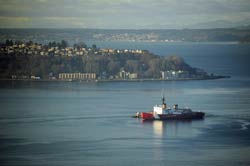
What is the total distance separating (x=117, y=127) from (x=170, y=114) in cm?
166

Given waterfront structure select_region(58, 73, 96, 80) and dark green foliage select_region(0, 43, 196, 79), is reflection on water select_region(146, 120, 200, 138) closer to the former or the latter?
waterfront structure select_region(58, 73, 96, 80)

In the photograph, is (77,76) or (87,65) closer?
(77,76)

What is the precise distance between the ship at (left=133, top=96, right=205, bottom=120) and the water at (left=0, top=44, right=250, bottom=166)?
0.71ft

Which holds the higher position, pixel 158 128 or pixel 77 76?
pixel 77 76

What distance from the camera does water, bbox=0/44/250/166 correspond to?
979 centimetres

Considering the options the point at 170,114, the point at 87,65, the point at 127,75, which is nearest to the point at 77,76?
the point at 87,65

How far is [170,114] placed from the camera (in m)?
13.4

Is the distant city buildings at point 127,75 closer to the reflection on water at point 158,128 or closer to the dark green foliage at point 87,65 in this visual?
the dark green foliage at point 87,65

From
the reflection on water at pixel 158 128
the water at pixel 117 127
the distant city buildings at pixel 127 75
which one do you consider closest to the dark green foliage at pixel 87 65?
the distant city buildings at pixel 127 75

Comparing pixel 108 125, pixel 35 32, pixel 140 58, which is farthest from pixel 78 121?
pixel 35 32

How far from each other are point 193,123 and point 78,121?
1694 mm

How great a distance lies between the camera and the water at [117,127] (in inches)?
385

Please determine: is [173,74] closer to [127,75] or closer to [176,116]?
[127,75]

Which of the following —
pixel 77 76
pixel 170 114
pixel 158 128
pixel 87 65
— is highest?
pixel 87 65
